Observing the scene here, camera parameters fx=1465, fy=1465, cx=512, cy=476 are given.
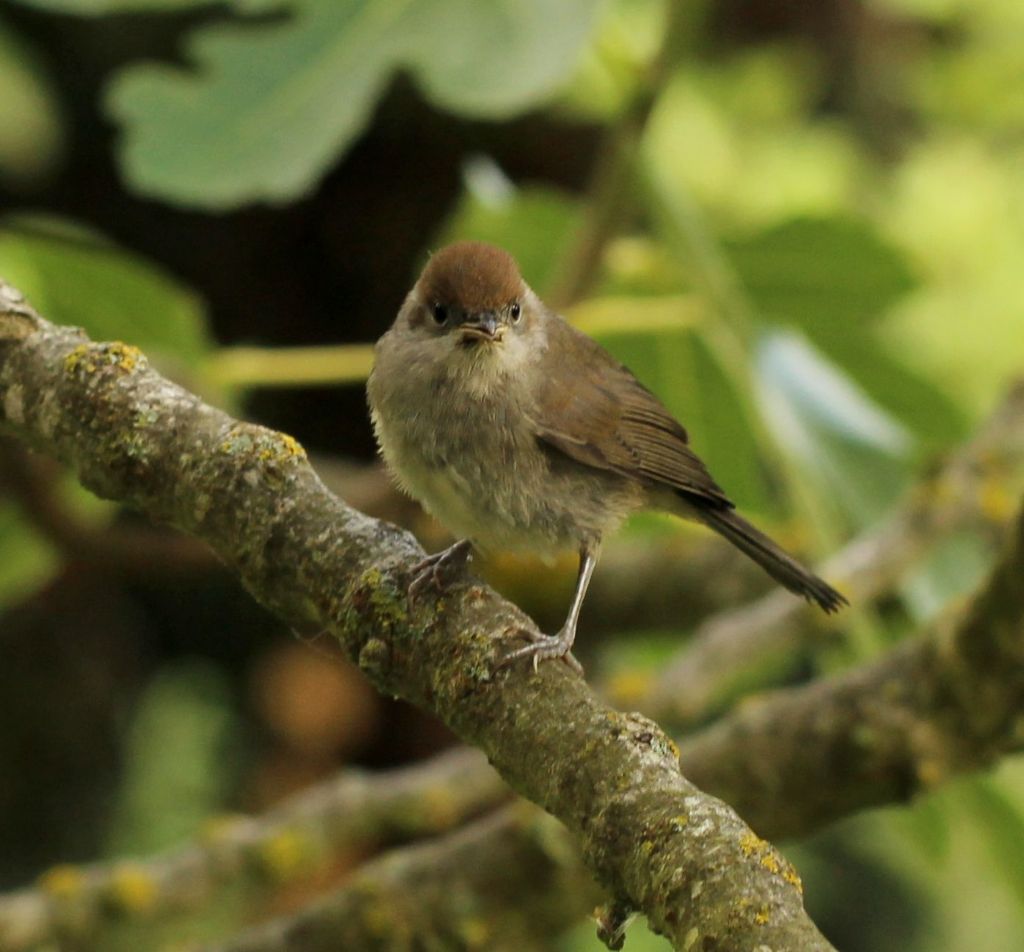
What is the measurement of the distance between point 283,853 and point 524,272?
5.85ft

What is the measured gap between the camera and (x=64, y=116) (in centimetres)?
602

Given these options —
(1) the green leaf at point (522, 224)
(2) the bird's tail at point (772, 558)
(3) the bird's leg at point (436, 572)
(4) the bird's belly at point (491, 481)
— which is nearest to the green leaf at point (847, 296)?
(1) the green leaf at point (522, 224)

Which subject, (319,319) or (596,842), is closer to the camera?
(596,842)

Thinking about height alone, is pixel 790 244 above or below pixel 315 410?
above

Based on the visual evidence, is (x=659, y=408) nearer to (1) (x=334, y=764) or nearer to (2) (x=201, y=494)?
(2) (x=201, y=494)

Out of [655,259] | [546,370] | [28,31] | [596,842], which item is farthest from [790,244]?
[28,31]

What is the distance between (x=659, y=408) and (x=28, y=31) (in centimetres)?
402

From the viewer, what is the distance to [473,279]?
3018 mm

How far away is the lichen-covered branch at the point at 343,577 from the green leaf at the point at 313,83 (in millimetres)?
858

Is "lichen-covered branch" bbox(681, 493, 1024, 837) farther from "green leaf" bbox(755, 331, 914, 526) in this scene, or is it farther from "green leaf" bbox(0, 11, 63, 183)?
"green leaf" bbox(0, 11, 63, 183)

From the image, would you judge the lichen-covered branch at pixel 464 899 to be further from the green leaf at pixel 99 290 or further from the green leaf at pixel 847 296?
the green leaf at pixel 847 296

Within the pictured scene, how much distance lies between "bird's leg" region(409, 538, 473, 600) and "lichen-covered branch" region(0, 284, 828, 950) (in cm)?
2

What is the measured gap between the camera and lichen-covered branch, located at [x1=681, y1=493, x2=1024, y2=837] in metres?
2.38

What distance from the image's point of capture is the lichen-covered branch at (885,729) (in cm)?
238
